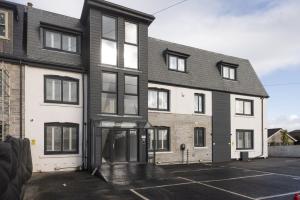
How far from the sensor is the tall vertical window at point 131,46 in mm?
19594

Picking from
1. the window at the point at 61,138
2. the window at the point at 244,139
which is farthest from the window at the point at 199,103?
the window at the point at 61,138

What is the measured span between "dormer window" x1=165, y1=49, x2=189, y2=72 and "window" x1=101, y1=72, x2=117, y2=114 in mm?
6060

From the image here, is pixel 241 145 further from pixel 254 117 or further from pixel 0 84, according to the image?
pixel 0 84

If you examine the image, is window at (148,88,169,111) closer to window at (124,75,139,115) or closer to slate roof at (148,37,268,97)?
slate roof at (148,37,268,97)

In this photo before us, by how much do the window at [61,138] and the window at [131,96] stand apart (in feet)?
11.5

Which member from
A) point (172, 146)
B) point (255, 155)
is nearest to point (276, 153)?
point (255, 155)

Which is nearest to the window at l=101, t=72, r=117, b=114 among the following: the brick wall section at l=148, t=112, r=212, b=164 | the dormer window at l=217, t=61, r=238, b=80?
the brick wall section at l=148, t=112, r=212, b=164

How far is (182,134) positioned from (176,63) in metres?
5.77

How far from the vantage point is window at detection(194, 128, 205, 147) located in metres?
23.9

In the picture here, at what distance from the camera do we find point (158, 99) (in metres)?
22.0

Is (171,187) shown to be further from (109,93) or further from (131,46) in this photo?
(131,46)

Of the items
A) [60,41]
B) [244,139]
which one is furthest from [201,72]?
[60,41]

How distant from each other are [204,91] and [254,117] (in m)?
6.82

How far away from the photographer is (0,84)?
16062 mm
